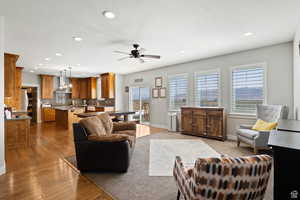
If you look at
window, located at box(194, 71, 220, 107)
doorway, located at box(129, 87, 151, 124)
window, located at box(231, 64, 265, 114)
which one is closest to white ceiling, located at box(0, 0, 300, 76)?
window, located at box(231, 64, 265, 114)

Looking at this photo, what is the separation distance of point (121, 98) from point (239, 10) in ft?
23.8

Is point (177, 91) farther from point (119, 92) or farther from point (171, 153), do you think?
point (119, 92)

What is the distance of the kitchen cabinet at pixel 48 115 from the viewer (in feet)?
28.1

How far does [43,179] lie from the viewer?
2502 mm

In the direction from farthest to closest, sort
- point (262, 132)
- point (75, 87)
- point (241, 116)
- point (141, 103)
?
point (75, 87), point (141, 103), point (241, 116), point (262, 132)

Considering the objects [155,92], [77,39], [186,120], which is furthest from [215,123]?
[77,39]

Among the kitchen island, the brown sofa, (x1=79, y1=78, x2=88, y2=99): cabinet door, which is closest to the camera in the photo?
the brown sofa

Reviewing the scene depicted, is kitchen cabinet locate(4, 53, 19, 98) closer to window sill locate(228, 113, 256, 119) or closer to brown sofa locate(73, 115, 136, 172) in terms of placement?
brown sofa locate(73, 115, 136, 172)

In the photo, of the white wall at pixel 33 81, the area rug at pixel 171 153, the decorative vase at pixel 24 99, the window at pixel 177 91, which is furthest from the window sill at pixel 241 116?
the decorative vase at pixel 24 99

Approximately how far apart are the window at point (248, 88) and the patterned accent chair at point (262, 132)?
43cm

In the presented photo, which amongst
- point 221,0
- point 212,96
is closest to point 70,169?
point 221,0

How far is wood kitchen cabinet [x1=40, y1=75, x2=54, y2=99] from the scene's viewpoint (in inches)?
336

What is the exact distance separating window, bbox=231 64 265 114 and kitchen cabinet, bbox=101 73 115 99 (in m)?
5.75

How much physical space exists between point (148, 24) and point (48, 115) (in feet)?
27.3
